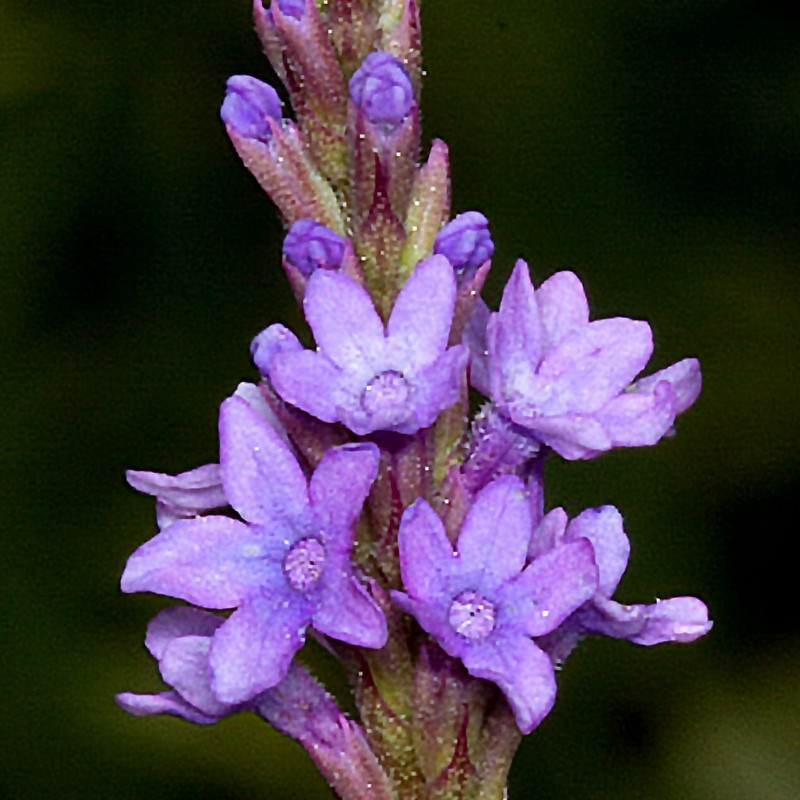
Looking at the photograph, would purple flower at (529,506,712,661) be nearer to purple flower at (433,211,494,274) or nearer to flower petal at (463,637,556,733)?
flower petal at (463,637,556,733)

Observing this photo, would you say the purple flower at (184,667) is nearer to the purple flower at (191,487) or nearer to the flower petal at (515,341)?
the purple flower at (191,487)

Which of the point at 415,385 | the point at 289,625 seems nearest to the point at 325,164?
the point at 415,385

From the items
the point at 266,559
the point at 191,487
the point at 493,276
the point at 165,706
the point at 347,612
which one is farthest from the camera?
the point at 493,276

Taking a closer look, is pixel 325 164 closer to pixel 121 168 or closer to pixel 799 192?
pixel 121 168

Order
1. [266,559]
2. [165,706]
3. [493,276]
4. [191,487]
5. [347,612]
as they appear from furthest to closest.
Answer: [493,276]
[191,487]
[165,706]
[266,559]
[347,612]

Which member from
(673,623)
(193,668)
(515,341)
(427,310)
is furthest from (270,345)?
(673,623)

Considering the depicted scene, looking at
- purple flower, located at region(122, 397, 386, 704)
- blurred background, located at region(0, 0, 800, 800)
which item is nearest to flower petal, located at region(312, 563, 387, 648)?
purple flower, located at region(122, 397, 386, 704)

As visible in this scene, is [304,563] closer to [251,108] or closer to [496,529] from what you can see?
[496,529]
